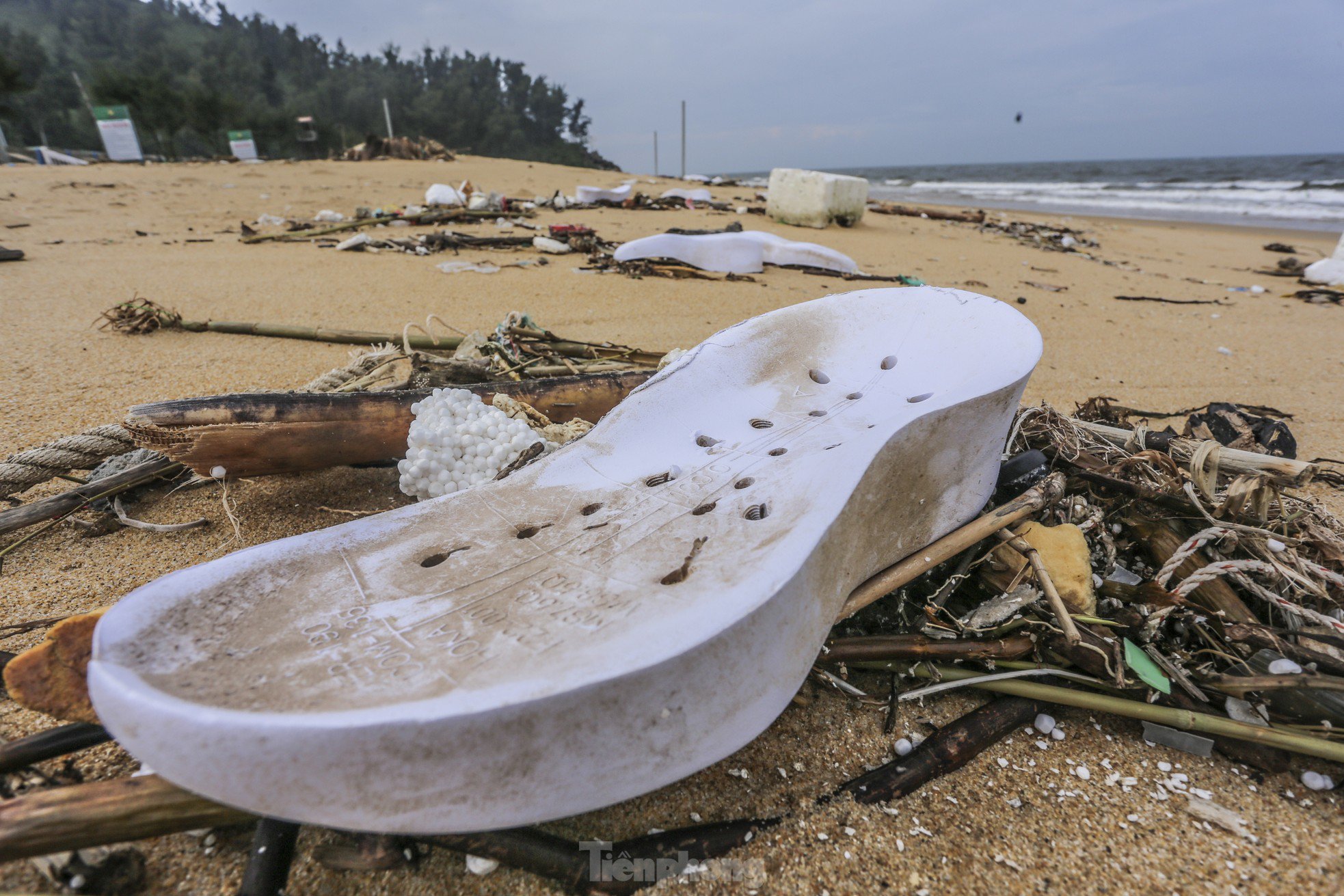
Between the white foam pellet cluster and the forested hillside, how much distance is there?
22706mm

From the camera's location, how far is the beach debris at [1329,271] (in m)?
5.72

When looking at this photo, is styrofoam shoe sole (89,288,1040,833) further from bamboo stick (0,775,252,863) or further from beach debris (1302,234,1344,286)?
beach debris (1302,234,1344,286)

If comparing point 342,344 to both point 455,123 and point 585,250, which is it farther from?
point 455,123

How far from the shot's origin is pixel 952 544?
4.26ft

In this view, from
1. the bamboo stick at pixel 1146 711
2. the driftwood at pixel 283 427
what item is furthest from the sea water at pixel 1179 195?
the driftwood at pixel 283 427

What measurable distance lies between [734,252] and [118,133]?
18813mm

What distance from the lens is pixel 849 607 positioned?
1.14 meters

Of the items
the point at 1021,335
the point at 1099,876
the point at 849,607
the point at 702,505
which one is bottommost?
the point at 1099,876

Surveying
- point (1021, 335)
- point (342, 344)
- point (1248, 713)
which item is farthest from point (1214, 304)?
point (342, 344)

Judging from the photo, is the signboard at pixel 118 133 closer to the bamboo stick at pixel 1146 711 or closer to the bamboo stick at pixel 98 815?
the bamboo stick at pixel 98 815

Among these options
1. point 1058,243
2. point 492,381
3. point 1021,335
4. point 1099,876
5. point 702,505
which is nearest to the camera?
point 1099,876

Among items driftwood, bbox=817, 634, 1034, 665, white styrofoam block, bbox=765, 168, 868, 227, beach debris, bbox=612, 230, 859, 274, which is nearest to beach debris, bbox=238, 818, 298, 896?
driftwood, bbox=817, 634, 1034, 665

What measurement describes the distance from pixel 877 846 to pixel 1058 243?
851 cm

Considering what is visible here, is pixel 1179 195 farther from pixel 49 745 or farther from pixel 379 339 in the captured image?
pixel 49 745
